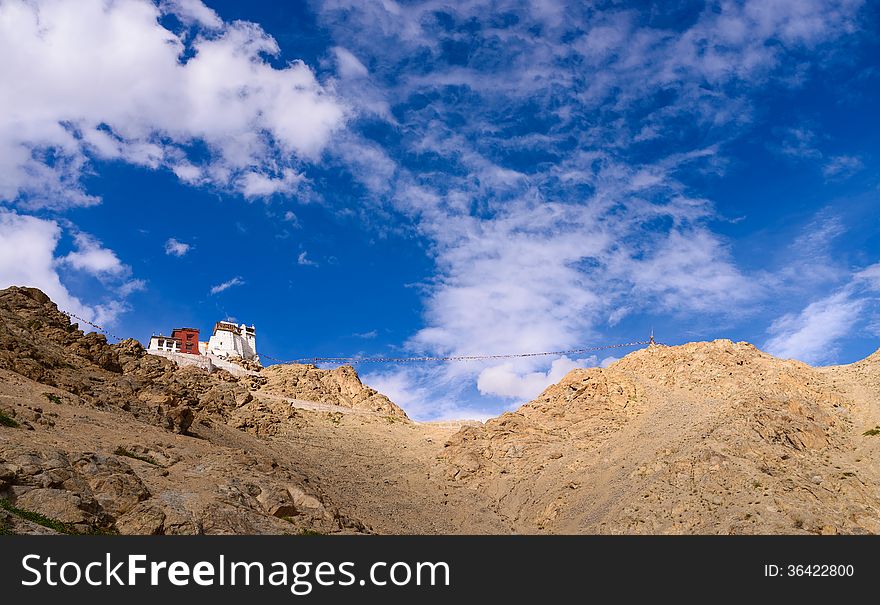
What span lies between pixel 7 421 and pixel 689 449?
2703 centimetres

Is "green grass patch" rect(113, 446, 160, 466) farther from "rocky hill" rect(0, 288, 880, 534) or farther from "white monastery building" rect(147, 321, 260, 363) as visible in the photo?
"white monastery building" rect(147, 321, 260, 363)

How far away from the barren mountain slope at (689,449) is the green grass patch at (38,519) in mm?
21219

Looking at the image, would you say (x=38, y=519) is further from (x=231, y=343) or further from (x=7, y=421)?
(x=231, y=343)

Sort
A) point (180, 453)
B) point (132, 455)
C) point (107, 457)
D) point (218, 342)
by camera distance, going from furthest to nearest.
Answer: point (218, 342), point (180, 453), point (132, 455), point (107, 457)

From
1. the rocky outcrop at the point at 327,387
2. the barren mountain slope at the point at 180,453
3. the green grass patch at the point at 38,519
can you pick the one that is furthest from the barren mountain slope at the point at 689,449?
the green grass patch at the point at 38,519

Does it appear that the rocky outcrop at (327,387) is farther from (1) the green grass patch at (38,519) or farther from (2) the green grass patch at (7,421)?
(1) the green grass patch at (38,519)

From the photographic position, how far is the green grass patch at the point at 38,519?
47.0 feet

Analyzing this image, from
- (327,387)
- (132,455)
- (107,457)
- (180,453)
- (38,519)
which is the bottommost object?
(38,519)

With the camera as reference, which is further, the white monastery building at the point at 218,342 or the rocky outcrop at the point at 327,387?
the white monastery building at the point at 218,342

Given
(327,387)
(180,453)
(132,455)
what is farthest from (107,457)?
(327,387)

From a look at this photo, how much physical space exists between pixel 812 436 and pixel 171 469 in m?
28.8

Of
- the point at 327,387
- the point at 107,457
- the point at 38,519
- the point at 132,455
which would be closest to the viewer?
the point at 38,519

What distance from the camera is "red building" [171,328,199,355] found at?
82.9m

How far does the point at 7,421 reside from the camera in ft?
64.7
